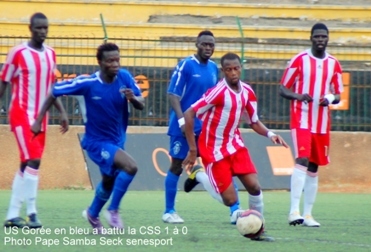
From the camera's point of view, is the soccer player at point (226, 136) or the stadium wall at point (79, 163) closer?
the soccer player at point (226, 136)

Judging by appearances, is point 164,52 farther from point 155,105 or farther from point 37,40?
point 37,40

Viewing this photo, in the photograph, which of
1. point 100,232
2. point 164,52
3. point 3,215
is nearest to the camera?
point 100,232

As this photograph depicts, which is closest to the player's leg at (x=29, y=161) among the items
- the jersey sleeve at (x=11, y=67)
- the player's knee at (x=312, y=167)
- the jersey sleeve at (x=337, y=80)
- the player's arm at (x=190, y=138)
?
the jersey sleeve at (x=11, y=67)

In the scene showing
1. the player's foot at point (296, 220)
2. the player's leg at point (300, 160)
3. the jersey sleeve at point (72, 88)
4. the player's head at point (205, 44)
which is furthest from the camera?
the player's leg at point (300, 160)

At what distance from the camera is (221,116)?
868 centimetres

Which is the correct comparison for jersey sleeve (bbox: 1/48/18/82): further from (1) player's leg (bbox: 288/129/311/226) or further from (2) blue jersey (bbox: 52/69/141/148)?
(1) player's leg (bbox: 288/129/311/226)

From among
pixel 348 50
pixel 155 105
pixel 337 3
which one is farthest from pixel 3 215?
pixel 337 3

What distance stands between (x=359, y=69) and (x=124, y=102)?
897 cm

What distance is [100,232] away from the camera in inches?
338

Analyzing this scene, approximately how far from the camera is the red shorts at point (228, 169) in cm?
855

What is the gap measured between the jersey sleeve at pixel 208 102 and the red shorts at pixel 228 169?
0.50 m

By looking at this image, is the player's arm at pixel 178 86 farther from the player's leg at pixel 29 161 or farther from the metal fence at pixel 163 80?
the metal fence at pixel 163 80

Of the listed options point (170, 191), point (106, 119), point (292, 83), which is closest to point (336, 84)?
point (292, 83)

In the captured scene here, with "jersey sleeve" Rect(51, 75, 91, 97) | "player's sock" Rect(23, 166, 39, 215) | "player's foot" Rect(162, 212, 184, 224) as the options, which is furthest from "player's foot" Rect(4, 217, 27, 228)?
"player's foot" Rect(162, 212, 184, 224)
